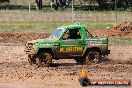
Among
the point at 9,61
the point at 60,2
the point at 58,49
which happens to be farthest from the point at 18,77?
the point at 60,2

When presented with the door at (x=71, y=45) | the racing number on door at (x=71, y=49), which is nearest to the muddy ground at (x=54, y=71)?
the door at (x=71, y=45)

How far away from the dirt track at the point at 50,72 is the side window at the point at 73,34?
128cm

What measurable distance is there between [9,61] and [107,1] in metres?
66.3

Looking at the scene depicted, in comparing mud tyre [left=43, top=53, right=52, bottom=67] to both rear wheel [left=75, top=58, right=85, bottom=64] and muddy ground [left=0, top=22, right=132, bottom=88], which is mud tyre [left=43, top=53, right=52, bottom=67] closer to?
muddy ground [left=0, top=22, right=132, bottom=88]

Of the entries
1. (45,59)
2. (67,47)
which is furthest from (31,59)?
(67,47)

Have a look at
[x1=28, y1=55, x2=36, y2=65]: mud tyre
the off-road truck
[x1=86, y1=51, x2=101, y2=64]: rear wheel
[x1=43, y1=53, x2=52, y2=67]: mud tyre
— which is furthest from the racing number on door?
[x1=28, y1=55, x2=36, y2=65]: mud tyre

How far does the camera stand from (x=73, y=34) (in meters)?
19.9

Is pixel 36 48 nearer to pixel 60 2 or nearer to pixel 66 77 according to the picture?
pixel 66 77

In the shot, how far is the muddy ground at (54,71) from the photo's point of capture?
1571 centimetres

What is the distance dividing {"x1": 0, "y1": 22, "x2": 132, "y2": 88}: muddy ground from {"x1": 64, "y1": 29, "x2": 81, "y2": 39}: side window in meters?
1.28

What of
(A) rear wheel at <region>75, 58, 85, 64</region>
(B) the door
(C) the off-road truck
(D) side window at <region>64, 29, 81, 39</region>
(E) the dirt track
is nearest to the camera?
(E) the dirt track

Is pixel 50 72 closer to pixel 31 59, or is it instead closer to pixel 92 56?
pixel 31 59

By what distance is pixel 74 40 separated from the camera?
19.5 metres

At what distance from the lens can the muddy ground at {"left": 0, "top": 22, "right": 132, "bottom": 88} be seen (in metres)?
15.7
